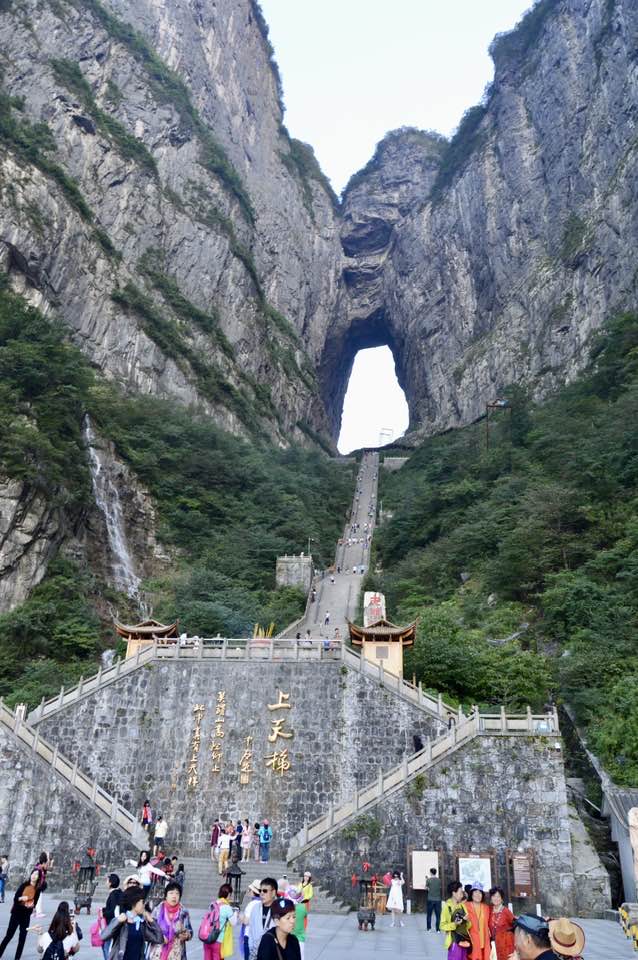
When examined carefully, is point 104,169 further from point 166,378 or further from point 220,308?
point 166,378

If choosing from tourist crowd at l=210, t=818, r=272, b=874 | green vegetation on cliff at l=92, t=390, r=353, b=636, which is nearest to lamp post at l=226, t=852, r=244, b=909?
tourist crowd at l=210, t=818, r=272, b=874

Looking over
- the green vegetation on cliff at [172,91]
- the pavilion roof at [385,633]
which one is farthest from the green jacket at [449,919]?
the green vegetation on cliff at [172,91]

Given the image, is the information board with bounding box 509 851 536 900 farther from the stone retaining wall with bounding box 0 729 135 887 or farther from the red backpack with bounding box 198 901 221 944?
the red backpack with bounding box 198 901 221 944

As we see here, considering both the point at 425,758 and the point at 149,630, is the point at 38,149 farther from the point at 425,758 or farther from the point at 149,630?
the point at 425,758

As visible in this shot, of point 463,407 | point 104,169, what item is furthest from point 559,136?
point 104,169

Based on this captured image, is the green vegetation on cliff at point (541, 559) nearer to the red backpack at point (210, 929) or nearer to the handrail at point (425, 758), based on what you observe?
the handrail at point (425, 758)
